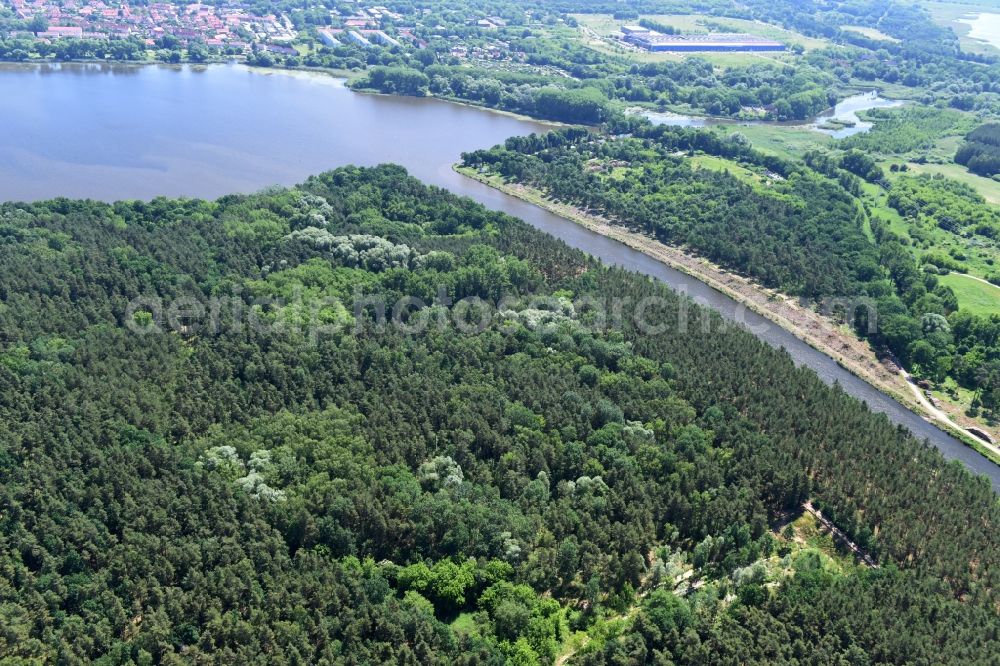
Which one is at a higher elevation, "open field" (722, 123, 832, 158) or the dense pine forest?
"open field" (722, 123, 832, 158)

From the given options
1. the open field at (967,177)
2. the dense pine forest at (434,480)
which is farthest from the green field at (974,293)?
the open field at (967,177)

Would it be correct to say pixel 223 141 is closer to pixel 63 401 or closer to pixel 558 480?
pixel 63 401

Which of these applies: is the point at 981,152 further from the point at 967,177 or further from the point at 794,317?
the point at 794,317

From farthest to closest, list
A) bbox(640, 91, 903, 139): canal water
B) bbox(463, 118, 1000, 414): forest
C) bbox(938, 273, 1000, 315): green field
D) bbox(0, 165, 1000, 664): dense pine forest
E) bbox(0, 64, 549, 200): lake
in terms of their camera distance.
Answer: bbox(640, 91, 903, 139): canal water → bbox(0, 64, 549, 200): lake → bbox(938, 273, 1000, 315): green field → bbox(463, 118, 1000, 414): forest → bbox(0, 165, 1000, 664): dense pine forest

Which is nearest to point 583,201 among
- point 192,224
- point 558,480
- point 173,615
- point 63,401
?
point 192,224

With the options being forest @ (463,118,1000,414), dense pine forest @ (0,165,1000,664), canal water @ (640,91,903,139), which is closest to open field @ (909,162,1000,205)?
forest @ (463,118,1000,414)

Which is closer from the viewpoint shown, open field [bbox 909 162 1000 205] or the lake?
the lake

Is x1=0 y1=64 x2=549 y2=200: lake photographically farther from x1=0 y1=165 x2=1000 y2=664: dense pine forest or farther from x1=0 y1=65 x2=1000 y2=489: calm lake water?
x1=0 y1=165 x2=1000 y2=664: dense pine forest
